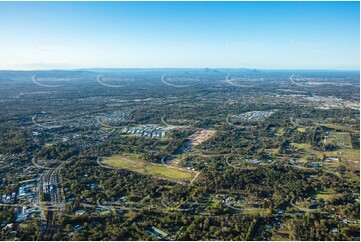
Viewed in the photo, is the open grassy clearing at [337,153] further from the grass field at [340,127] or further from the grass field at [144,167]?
the grass field at [144,167]

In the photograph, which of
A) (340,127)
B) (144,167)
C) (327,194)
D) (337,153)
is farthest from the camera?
(340,127)

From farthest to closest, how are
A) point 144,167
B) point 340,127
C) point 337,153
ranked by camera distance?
point 340,127 → point 337,153 → point 144,167

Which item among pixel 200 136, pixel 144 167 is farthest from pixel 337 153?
pixel 144 167

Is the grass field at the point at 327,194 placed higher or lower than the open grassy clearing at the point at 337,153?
lower

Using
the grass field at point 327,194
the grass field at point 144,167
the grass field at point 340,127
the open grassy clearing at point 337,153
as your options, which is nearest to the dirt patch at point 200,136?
the grass field at point 144,167

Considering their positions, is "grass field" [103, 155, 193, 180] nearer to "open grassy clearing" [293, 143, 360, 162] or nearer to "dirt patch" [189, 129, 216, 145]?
"dirt patch" [189, 129, 216, 145]

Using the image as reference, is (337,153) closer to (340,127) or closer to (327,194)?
(327,194)

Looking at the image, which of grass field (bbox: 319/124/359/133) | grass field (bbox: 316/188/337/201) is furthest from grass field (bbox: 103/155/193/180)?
grass field (bbox: 319/124/359/133)

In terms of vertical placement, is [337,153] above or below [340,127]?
below

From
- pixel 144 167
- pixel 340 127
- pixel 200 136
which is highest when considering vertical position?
pixel 340 127
